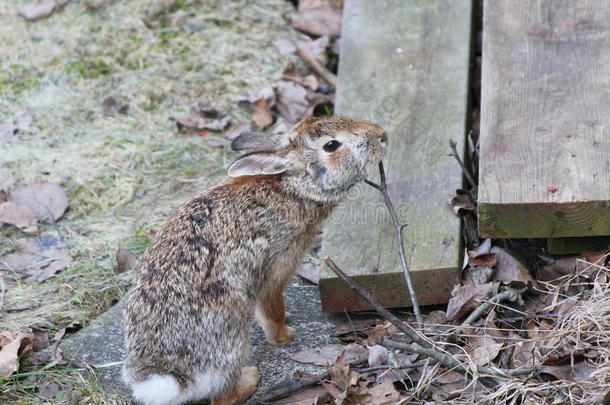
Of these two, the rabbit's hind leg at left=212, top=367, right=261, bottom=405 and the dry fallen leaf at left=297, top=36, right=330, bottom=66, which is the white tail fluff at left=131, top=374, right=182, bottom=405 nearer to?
the rabbit's hind leg at left=212, top=367, right=261, bottom=405

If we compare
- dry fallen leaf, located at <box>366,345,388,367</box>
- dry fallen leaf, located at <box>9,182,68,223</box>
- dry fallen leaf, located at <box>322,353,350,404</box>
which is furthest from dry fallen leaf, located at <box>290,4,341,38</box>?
dry fallen leaf, located at <box>322,353,350,404</box>

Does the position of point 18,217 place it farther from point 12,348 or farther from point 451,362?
point 451,362

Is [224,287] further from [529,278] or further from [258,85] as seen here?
[258,85]

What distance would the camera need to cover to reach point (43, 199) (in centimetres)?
564

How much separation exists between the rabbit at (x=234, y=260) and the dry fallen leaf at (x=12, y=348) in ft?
2.06

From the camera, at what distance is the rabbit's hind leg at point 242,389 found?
12.8 ft

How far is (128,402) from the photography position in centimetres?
401

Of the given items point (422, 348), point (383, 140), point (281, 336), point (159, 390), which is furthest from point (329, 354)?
point (383, 140)

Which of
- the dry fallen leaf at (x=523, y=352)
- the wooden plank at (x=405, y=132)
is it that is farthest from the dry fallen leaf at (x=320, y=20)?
the dry fallen leaf at (x=523, y=352)

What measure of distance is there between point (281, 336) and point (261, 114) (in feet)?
7.38

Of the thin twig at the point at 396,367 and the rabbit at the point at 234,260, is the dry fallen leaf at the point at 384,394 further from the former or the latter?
the rabbit at the point at 234,260

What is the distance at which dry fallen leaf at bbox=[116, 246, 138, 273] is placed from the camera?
16.6ft

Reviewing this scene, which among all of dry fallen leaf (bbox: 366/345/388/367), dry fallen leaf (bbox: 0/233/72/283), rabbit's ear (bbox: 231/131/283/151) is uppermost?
rabbit's ear (bbox: 231/131/283/151)

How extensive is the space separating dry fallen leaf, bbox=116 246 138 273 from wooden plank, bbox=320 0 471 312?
1191mm
